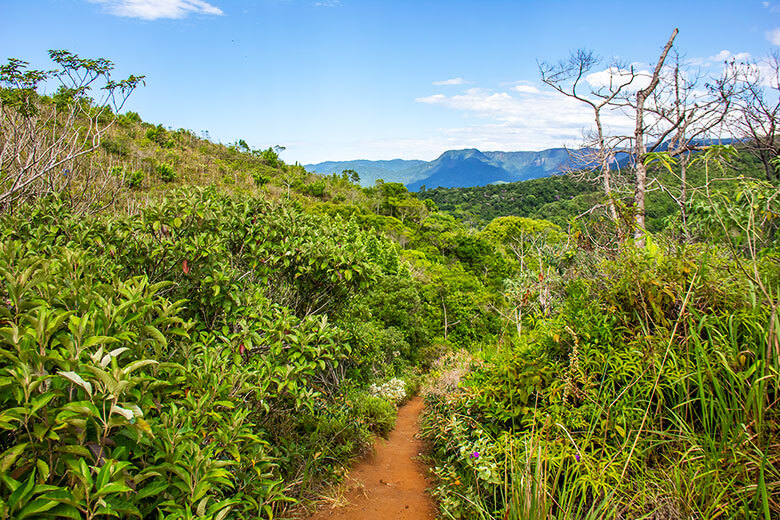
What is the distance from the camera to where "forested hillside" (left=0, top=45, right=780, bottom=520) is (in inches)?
56.4

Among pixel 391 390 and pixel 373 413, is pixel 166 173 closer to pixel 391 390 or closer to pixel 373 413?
pixel 391 390

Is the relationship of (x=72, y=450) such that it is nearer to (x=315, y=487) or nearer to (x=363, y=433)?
(x=315, y=487)

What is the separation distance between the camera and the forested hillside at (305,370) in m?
1.43

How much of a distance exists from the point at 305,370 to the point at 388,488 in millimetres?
2356

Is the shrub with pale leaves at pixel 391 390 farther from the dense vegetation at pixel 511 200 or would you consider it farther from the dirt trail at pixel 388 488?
the dense vegetation at pixel 511 200

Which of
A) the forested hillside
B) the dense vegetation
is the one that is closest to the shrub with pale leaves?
the forested hillside

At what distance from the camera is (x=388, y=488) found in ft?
15.6

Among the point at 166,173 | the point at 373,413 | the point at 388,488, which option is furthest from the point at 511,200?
the point at 388,488

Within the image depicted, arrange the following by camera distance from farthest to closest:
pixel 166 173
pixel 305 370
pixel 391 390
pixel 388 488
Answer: pixel 166 173 → pixel 391 390 → pixel 388 488 → pixel 305 370

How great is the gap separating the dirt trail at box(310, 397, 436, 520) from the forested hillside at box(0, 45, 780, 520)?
0.21 m

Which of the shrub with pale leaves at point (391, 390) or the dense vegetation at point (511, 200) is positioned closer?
the shrub with pale leaves at point (391, 390)

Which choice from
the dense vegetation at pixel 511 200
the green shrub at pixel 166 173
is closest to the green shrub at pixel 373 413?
the green shrub at pixel 166 173

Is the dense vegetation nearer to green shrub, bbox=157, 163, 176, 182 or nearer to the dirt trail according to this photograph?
green shrub, bbox=157, 163, 176, 182

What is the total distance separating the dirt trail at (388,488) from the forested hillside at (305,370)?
215 mm
